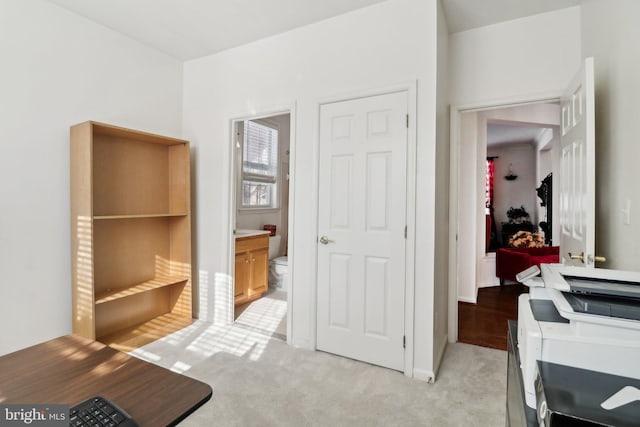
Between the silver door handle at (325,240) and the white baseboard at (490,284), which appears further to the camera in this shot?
the white baseboard at (490,284)

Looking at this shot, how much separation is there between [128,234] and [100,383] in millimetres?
2449

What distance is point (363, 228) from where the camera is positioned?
2553mm

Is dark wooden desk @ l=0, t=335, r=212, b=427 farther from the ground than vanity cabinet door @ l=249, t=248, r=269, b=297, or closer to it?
farther from the ground

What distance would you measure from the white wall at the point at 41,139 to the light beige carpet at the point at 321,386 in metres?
0.85

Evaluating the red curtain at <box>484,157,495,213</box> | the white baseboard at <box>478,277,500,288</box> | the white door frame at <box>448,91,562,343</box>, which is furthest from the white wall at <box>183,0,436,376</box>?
the red curtain at <box>484,157,495,213</box>

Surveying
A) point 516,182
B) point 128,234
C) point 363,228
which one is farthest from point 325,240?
point 516,182

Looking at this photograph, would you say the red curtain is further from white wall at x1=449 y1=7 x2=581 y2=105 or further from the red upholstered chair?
white wall at x1=449 y1=7 x2=581 y2=105

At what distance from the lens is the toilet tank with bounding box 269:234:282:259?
4.69 meters

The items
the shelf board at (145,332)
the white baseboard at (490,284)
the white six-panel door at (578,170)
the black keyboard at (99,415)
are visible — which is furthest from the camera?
the white baseboard at (490,284)

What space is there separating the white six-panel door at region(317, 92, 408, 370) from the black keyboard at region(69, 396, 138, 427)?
1.95 meters

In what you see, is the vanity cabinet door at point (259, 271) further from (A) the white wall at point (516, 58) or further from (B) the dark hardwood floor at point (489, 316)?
(A) the white wall at point (516, 58)

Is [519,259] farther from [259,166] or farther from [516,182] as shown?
[259,166]

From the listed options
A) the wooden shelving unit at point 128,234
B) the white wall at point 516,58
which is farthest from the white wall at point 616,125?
the wooden shelving unit at point 128,234

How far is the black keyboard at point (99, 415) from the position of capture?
2.43 ft
